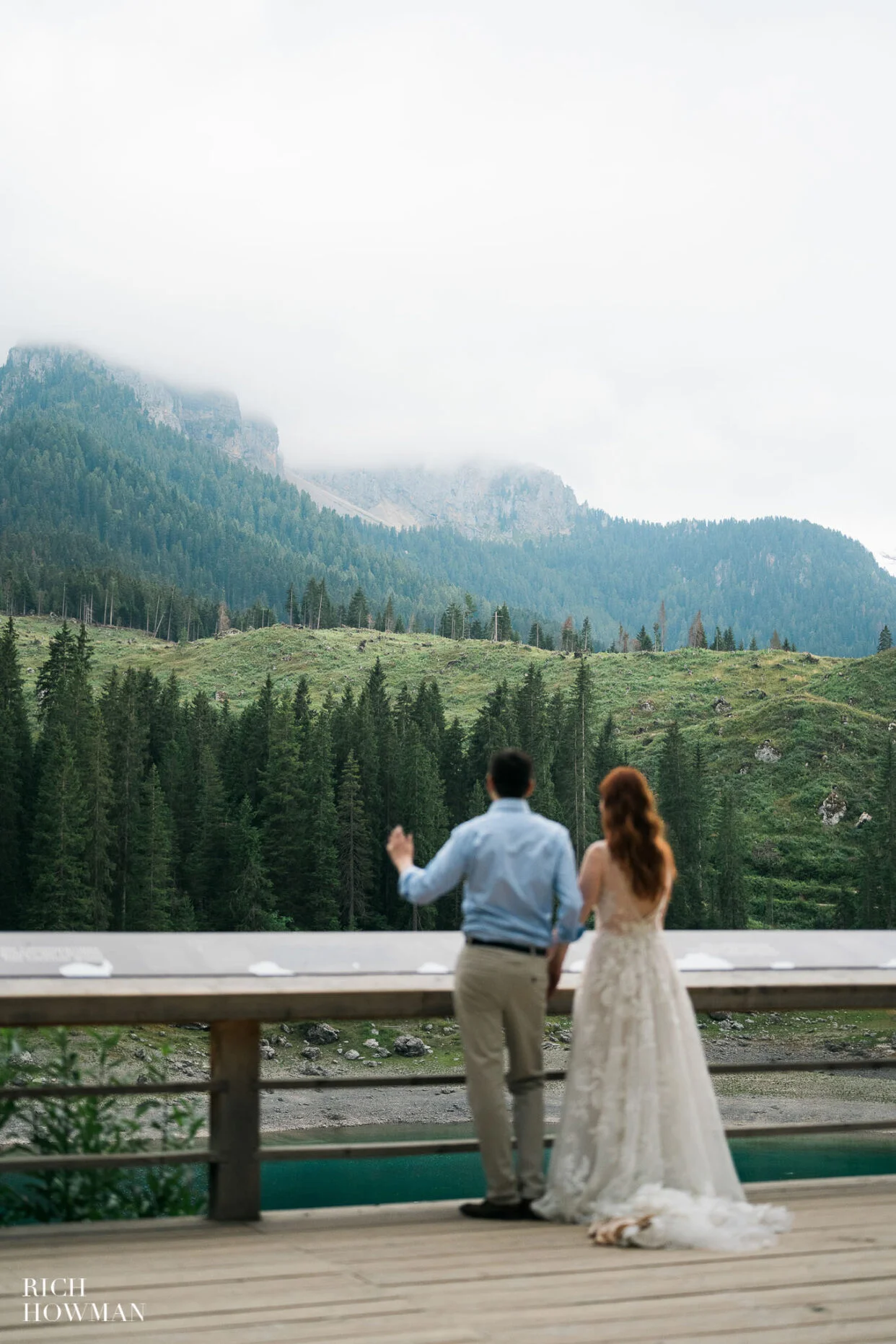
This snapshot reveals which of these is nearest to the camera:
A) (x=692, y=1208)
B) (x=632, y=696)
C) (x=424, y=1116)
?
(x=692, y=1208)

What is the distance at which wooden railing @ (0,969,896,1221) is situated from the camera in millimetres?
5477

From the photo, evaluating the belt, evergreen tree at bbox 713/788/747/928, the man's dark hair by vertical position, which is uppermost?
the man's dark hair

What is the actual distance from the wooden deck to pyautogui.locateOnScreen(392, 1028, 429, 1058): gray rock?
57.3 metres

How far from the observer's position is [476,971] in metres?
5.71

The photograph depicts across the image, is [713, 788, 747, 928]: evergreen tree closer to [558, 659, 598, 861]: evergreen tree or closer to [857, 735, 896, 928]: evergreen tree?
[857, 735, 896, 928]: evergreen tree

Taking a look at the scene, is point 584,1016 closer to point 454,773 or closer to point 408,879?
point 408,879

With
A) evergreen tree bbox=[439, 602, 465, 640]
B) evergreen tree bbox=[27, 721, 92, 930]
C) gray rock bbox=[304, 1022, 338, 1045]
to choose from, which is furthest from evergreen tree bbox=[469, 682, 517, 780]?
evergreen tree bbox=[439, 602, 465, 640]

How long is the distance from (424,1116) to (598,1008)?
54607 millimetres

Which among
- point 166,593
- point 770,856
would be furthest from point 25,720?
point 166,593

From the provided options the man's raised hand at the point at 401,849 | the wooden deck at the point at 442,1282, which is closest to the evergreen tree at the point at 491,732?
the man's raised hand at the point at 401,849

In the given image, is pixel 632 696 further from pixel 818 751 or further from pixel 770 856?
pixel 770 856

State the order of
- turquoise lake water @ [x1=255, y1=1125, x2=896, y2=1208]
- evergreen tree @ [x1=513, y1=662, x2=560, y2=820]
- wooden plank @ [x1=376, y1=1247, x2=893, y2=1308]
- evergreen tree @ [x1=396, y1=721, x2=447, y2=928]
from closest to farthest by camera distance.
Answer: wooden plank @ [x1=376, y1=1247, x2=893, y2=1308]
turquoise lake water @ [x1=255, y1=1125, x2=896, y2=1208]
evergreen tree @ [x1=396, y1=721, x2=447, y2=928]
evergreen tree @ [x1=513, y1=662, x2=560, y2=820]

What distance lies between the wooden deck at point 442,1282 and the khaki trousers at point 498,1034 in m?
0.30

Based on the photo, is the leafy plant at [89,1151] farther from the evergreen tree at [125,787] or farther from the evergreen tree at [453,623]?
the evergreen tree at [453,623]
